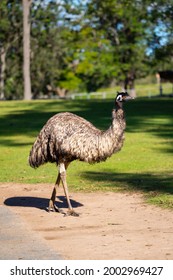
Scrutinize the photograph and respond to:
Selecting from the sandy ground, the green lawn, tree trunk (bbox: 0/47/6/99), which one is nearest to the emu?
the sandy ground

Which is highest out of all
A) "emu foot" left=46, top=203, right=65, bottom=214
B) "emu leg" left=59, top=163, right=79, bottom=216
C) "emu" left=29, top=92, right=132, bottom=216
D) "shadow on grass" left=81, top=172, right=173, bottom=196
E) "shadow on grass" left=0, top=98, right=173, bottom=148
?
"emu" left=29, top=92, right=132, bottom=216

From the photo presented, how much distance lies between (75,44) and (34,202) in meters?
68.9

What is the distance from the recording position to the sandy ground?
1016 centimetres

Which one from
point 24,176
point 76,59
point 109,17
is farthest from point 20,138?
point 76,59

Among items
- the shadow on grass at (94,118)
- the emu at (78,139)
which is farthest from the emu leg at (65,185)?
the shadow on grass at (94,118)

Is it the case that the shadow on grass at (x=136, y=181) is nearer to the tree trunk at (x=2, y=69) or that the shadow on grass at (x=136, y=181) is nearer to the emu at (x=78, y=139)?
the emu at (x=78, y=139)

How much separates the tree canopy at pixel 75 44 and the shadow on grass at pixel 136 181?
49.6 metres

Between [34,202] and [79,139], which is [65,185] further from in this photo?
[34,202]

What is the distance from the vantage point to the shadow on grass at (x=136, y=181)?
15.5m

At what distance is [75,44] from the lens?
82562mm

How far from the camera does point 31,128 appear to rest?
29.4 m

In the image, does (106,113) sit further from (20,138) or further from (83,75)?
(83,75)

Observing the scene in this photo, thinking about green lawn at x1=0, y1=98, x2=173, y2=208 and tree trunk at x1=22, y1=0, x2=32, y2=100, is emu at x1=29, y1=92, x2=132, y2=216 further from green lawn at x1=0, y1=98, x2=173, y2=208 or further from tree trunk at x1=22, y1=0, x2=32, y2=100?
tree trunk at x1=22, y1=0, x2=32, y2=100

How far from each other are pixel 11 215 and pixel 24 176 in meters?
4.88
